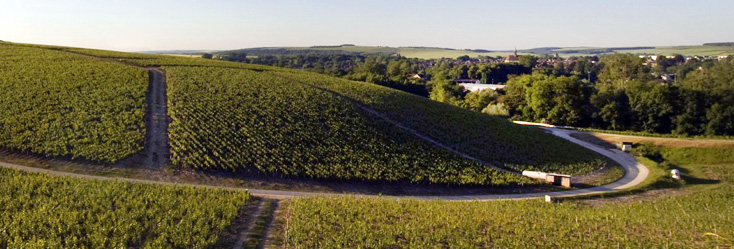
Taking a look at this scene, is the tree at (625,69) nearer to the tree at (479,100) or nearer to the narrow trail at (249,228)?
the tree at (479,100)

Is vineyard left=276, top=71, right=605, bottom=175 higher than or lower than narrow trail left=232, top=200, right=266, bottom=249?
higher

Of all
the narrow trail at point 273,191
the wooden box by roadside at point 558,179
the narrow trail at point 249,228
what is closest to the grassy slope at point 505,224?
the narrow trail at point 249,228

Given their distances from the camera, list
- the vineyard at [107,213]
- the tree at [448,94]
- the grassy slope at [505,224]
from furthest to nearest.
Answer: the tree at [448,94] < the grassy slope at [505,224] < the vineyard at [107,213]

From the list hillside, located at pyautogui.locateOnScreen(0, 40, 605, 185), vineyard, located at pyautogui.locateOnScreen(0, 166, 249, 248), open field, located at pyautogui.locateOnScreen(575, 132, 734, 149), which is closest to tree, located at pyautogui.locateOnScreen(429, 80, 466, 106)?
open field, located at pyautogui.locateOnScreen(575, 132, 734, 149)

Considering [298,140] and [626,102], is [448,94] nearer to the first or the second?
[626,102]

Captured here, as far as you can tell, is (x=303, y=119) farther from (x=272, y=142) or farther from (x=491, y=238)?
(x=491, y=238)

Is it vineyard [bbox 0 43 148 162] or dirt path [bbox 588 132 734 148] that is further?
dirt path [bbox 588 132 734 148]

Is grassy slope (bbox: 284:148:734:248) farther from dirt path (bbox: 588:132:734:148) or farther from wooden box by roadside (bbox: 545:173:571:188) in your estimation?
dirt path (bbox: 588:132:734:148)
